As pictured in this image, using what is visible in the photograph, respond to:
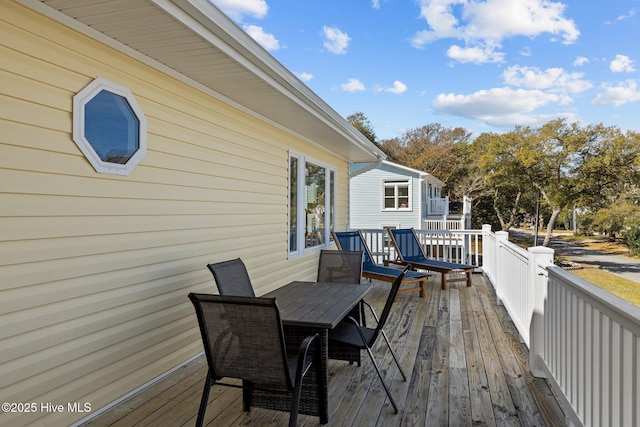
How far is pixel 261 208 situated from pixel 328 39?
52.1 ft

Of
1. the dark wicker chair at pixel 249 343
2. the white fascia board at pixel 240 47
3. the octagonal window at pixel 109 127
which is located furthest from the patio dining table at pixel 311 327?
the white fascia board at pixel 240 47

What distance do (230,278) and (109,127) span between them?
57.2 inches

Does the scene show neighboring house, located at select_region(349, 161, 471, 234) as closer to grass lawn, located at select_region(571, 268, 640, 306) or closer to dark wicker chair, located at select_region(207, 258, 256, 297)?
grass lawn, located at select_region(571, 268, 640, 306)

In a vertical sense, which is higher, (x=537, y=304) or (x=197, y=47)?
(x=197, y=47)

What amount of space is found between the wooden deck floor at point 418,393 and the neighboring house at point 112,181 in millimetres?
320

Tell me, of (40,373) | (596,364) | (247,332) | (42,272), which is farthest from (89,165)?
(596,364)

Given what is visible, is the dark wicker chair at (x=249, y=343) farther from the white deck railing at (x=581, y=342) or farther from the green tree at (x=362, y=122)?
the green tree at (x=362, y=122)

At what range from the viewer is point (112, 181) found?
2.62 meters

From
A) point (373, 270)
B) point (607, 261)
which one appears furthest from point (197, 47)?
point (607, 261)

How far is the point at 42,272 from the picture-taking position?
85.1 inches

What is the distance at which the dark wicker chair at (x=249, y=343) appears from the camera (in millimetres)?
1964

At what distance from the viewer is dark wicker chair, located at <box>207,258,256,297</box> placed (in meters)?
3.04

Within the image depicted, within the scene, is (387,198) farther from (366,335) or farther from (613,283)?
(366,335)

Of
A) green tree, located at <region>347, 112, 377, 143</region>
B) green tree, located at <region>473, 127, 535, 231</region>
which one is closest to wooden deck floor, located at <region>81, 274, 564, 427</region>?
green tree, located at <region>473, 127, 535, 231</region>
